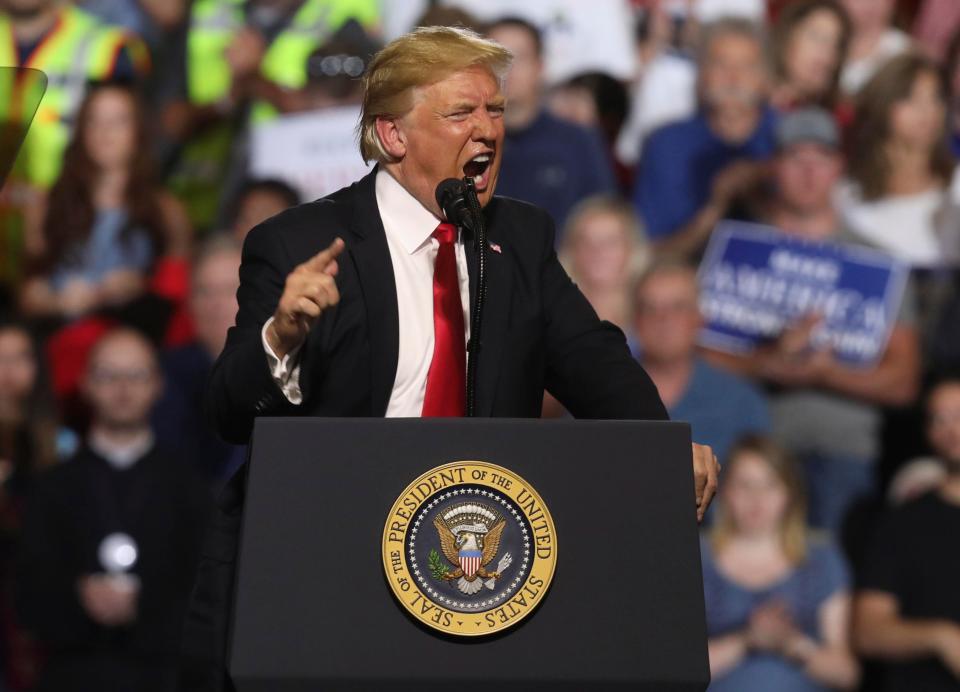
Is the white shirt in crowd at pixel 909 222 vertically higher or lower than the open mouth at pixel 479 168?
lower

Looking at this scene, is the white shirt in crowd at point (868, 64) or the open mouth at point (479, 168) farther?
the white shirt in crowd at point (868, 64)

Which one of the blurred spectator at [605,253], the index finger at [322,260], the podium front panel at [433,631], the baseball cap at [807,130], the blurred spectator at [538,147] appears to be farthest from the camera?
the baseball cap at [807,130]

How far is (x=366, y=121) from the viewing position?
240cm

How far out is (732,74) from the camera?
5.50 m

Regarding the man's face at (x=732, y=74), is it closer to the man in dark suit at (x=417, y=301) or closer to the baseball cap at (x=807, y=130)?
the baseball cap at (x=807, y=130)

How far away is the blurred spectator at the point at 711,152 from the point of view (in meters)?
5.41

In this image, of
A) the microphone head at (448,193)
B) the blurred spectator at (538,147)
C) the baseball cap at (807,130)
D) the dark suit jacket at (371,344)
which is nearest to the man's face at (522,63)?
the blurred spectator at (538,147)

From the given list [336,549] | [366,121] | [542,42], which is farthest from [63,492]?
[336,549]

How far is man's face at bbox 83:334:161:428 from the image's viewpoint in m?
4.91

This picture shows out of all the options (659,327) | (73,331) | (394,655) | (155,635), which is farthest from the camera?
(73,331)

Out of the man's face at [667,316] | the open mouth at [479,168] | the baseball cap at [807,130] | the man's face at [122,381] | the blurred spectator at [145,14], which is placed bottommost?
the man's face at [122,381]

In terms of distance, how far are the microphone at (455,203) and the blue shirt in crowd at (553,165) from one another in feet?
9.80

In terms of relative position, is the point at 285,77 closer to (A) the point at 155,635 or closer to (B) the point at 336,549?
(A) the point at 155,635

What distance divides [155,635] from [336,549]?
2756 mm
